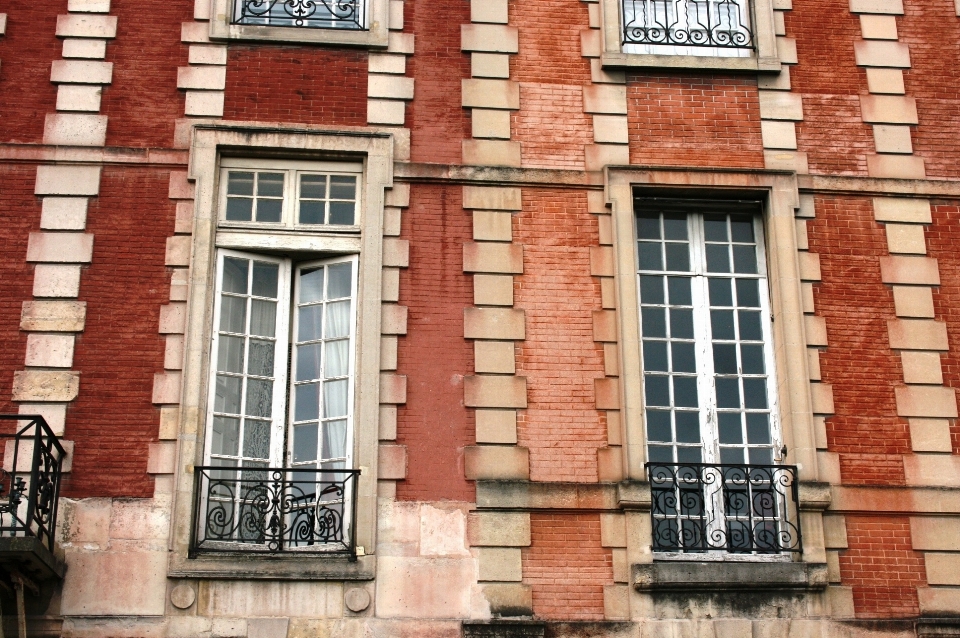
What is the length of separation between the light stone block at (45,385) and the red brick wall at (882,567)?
5.70 metres

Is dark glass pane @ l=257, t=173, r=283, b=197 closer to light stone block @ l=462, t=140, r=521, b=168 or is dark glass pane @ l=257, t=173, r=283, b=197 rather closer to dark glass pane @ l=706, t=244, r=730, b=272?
light stone block @ l=462, t=140, r=521, b=168

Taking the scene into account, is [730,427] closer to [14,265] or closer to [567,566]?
[567,566]

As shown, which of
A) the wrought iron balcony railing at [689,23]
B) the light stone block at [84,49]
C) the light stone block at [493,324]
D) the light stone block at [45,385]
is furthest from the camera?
the wrought iron balcony railing at [689,23]

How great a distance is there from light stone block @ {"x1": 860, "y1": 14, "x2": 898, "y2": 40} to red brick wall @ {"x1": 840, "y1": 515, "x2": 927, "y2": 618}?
4239 mm

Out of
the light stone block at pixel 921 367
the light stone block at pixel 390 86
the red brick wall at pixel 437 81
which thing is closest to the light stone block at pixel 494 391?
the red brick wall at pixel 437 81

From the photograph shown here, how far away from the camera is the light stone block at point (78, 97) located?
38.2ft

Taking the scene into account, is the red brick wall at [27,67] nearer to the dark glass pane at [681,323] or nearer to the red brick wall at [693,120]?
the red brick wall at [693,120]

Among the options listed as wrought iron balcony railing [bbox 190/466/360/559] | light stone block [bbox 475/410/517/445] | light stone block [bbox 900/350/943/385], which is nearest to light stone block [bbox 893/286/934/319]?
light stone block [bbox 900/350/943/385]

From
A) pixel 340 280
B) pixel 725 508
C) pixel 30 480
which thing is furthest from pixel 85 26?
pixel 725 508

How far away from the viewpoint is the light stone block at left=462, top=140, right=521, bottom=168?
11.7m

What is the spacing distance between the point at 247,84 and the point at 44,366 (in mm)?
2819

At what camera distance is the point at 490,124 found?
468 inches

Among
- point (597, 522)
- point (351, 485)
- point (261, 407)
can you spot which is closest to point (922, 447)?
point (597, 522)

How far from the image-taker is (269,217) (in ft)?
37.9
